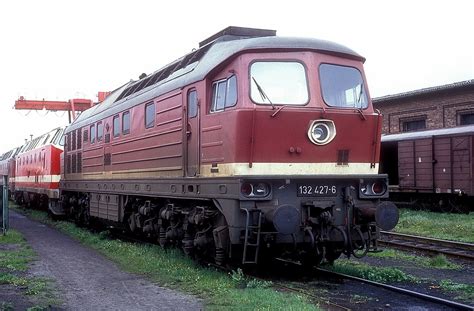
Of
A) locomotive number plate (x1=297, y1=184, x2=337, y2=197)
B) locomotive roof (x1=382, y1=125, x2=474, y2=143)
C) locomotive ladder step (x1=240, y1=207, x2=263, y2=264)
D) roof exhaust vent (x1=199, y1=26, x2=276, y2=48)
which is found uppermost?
roof exhaust vent (x1=199, y1=26, x2=276, y2=48)

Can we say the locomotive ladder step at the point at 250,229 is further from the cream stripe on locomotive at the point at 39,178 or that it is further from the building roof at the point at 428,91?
the building roof at the point at 428,91

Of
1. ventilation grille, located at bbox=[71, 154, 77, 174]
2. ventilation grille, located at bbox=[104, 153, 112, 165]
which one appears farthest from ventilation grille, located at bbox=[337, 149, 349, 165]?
ventilation grille, located at bbox=[71, 154, 77, 174]

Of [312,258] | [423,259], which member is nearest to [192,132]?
[312,258]

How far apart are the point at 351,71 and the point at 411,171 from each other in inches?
584

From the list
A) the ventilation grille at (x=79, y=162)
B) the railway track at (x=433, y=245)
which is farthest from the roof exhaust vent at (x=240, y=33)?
the ventilation grille at (x=79, y=162)

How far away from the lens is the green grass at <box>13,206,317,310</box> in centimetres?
678

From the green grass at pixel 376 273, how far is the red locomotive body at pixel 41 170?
13682mm

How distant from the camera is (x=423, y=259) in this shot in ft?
35.6

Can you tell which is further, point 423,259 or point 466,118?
point 466,118

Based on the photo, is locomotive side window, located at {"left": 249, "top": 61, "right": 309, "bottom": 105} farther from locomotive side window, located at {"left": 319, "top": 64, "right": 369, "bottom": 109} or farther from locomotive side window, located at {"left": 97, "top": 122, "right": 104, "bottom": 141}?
locomotive side window, located at {"left": 97, "top": 122, "right": 104, "bottom": 141}

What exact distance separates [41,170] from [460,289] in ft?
63.2

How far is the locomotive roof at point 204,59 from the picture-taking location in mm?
8320

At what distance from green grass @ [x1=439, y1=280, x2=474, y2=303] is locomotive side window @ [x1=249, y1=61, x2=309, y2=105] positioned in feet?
10.8

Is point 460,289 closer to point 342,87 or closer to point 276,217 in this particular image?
point 276,217
